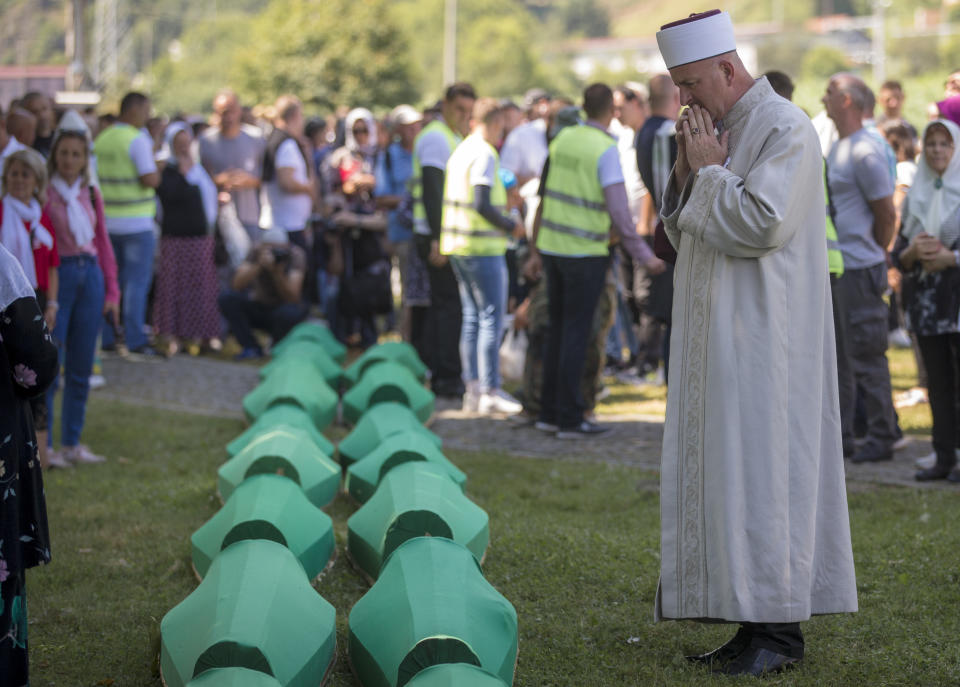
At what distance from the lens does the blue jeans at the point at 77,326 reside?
26.5 ft

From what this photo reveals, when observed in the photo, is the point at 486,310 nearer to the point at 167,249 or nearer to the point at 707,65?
the point at 167,249

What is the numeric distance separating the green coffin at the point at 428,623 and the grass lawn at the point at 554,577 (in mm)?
358

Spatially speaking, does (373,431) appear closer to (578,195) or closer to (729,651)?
(578,195)

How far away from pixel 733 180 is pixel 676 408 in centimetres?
83

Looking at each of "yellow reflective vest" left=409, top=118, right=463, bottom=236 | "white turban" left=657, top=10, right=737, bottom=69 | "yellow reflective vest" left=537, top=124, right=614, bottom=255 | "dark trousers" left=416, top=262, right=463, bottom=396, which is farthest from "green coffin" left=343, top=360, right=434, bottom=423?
"white turban" left=657, top=10, right=737, bottom=69

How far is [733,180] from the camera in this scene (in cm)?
→ 441

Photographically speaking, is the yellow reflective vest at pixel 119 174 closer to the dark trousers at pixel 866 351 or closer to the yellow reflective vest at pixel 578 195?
the yellow reflective vest at pixel 578 195

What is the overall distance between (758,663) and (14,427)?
2.67 meters

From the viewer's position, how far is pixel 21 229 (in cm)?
714

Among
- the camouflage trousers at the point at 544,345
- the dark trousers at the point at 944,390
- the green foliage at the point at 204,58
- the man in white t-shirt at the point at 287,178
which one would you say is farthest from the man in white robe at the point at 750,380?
the green foliage at the point at 204,58

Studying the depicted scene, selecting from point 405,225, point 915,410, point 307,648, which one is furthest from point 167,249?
point 307,648

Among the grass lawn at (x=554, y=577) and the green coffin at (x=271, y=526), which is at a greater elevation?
the green coffin at (x=271, y=526)

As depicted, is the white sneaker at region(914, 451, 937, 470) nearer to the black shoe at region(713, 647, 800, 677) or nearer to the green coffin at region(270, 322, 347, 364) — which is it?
the black shoe at region(713, 647, 800, 677)

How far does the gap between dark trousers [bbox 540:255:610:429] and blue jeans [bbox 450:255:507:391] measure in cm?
72
